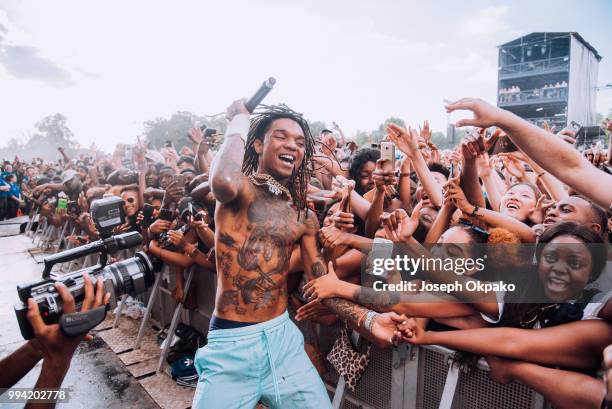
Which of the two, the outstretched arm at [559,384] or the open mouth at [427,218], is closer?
the outstretched arm at [559,384]

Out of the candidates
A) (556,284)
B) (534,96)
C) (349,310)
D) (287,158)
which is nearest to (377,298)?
(349,310)

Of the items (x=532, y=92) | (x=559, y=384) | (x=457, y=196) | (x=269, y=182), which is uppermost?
(x=532, y=92)

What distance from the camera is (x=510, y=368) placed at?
191 centimetres

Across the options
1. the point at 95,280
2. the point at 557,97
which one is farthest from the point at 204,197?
the point at 557,97

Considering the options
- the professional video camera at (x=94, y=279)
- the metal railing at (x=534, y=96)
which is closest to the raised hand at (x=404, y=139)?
the professional video camera at (x=94, y=279)

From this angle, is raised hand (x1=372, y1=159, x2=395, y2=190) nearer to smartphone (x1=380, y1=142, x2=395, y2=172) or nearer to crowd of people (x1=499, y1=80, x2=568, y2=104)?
smartphone (x1=380, y1=142, x2=395, y2=172)

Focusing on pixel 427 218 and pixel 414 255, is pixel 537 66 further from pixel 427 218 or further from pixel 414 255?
pixel 414 255

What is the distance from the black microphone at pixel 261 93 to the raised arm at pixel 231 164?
0.04 meters

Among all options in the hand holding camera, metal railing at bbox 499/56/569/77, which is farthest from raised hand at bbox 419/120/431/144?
metal railing at bbox 499/56/569/77

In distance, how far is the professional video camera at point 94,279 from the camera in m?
1.65

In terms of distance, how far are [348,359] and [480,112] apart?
6.12ft

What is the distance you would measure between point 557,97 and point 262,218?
108 feet

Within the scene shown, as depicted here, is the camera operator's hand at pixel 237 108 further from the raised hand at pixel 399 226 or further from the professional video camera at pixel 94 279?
the raised hand at pixel 399 226

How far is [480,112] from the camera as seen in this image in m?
1.79
